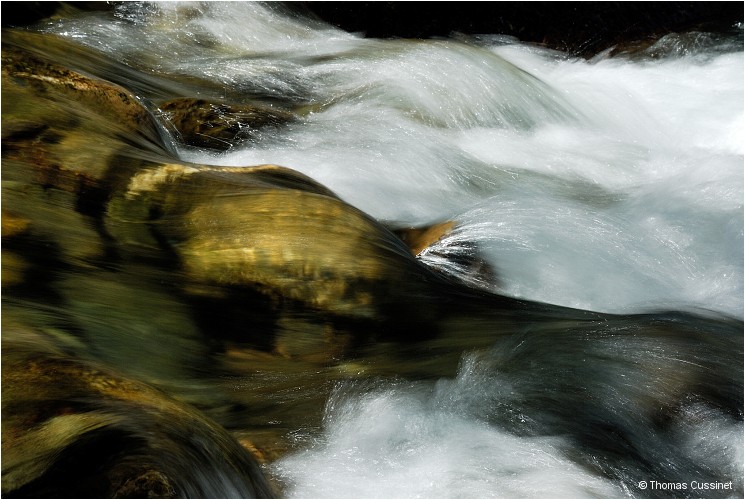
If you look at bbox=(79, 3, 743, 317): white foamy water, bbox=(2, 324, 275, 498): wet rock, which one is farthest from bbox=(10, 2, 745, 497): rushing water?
bbox=(2, 324, 275, 498): wet rock

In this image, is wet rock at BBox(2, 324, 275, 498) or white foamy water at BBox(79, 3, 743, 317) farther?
white foamy water at BBox(79, 3, 743, 317)

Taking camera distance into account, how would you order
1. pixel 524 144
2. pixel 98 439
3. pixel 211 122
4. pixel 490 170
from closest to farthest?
pixel 98 439, pixel 211 122, pixel 490 170, pixel 524 144

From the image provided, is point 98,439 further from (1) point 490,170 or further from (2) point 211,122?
(1) point 490,170

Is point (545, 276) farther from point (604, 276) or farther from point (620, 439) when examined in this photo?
point (620, 439)

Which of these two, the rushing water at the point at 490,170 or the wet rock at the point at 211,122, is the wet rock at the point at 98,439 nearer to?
the rushing water at the point at 490,170

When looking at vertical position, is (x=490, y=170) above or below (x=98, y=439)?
below

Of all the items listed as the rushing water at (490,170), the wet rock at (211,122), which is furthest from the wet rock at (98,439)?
the wet rock at (211,122)

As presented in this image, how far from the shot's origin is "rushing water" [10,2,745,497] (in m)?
2.98

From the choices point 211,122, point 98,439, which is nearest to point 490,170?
point 211,122

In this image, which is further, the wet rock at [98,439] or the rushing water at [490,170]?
the rushing water at [490,170]

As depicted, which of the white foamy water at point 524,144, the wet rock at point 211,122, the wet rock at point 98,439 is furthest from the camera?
the wet rock at point 211,122

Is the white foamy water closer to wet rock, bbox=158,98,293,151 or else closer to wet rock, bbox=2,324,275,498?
wet rock, bbox=158,98,293,151

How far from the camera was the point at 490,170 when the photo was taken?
558cm

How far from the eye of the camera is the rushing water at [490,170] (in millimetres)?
2980
